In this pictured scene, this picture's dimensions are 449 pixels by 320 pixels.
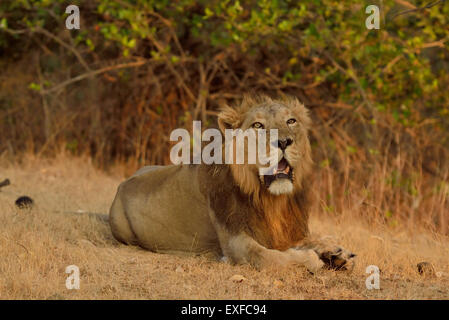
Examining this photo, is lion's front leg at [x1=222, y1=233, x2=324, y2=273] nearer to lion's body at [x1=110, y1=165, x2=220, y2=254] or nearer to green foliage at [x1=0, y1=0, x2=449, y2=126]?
lion's body at [x1=110, y1=165, x2=220, y2=254]

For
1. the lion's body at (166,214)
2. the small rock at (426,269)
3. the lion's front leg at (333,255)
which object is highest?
the lion's body at (166,214)

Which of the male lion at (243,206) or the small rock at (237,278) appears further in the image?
the male lion at (243,206)

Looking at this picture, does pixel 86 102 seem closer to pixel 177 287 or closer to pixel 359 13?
pixel 359 13

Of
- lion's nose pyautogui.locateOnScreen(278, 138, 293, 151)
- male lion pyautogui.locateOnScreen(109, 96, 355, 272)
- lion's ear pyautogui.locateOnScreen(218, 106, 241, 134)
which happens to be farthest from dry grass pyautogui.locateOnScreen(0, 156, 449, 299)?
lion's ear pyautogui.locateOnScreen(218, 106, 241, 134)

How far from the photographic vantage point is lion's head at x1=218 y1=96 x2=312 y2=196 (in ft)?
14.9

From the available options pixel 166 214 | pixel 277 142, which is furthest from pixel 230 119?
pixel 166 214

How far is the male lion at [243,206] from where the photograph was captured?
15.1 ft

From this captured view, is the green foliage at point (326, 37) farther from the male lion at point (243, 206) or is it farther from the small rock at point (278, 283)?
the small rock at point (278, 283)

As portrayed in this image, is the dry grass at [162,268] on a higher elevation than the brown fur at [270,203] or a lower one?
lower

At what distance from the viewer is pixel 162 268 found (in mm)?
4598

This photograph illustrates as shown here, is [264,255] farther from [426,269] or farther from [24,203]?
[24,203]

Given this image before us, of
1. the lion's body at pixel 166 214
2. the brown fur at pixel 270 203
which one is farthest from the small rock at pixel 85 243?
the brown fur at pixel 270 203

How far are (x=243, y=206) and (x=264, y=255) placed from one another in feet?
1.42
